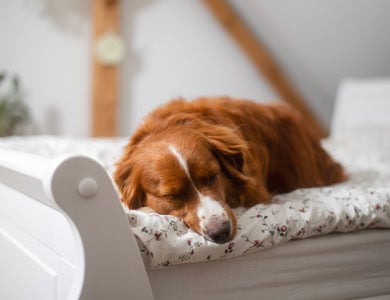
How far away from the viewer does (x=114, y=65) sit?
153 inches

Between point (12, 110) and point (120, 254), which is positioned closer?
point (120, 254)

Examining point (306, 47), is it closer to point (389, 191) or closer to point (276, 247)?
point (389, 191)

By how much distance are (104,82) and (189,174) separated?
8.84 ft

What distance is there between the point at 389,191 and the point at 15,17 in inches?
125

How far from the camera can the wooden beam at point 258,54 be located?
13.3 ft

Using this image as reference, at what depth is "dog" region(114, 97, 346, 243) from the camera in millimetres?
1357

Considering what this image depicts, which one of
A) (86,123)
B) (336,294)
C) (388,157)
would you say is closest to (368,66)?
(388,157)

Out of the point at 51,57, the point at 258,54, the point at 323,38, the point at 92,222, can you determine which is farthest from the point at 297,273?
the point at 258,54

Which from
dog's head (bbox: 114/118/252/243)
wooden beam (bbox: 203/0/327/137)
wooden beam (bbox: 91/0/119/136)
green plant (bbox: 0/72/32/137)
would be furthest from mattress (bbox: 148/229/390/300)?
wooden beam (bbox: 91/0/119/136)

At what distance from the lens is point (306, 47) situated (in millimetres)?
4090

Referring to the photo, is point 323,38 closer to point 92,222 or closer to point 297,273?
point 297,273

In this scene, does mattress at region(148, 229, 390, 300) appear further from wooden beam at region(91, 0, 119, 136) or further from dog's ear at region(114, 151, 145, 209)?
wooden beam at region(91, 0, 119, 136)

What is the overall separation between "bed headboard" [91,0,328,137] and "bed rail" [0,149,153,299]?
285 centimetres

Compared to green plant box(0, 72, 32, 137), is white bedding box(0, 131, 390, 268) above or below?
below
